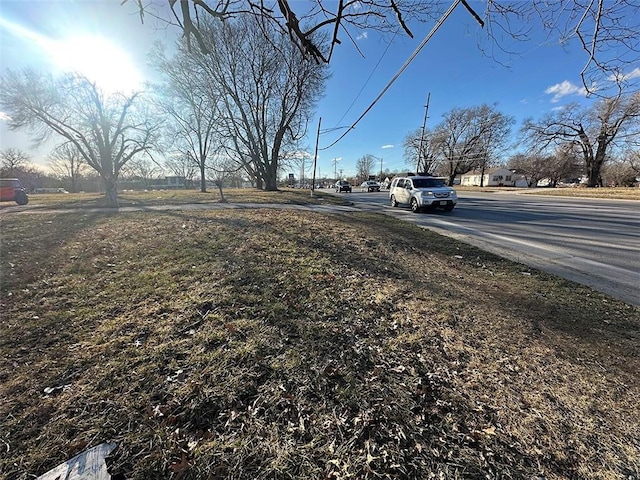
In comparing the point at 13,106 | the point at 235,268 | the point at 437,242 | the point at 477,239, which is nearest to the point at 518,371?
the point at 235,268

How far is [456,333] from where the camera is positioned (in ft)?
9.77

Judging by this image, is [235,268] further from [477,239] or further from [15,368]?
[477,239]

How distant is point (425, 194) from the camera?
1347 cm

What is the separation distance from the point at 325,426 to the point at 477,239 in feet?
25.3

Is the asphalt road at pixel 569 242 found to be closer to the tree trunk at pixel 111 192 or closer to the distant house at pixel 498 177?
the tree trunk at pixel 111 192

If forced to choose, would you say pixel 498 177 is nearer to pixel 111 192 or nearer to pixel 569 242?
pixel 569 242

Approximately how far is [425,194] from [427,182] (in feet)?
4.39

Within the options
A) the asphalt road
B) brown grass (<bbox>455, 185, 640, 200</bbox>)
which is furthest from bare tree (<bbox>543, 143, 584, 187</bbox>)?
the asphalt road

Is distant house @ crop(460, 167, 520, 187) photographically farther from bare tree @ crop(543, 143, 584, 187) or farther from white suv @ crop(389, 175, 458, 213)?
white suv @ crop(389, 175, 458, 213)

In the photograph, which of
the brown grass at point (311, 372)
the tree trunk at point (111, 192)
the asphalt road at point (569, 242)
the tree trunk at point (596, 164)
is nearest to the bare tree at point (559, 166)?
the tree trunk at point (596, 164)

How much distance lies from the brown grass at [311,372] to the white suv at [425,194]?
9416 millimetres

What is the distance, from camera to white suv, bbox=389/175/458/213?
1339cm

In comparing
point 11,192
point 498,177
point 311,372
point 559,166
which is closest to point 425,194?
point 311,372

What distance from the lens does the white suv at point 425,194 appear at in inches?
527
